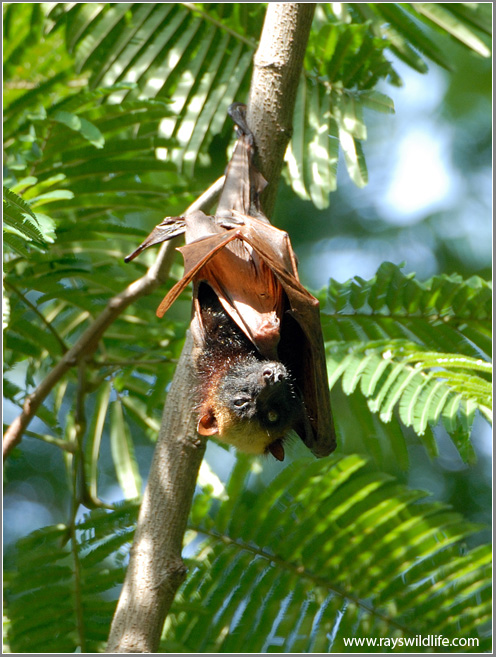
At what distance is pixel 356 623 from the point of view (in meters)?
3.45

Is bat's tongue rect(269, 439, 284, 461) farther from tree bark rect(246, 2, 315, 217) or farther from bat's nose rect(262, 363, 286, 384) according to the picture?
tree bark rect(246, 2, 315, 217)

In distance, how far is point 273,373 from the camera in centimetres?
300

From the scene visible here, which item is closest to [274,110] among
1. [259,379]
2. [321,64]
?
[321,64]

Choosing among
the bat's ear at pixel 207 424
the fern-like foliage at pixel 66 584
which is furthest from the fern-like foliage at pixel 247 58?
the fern-like foliage at pixel 66 584

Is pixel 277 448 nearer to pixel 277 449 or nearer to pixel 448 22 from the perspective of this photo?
pixel 277 449

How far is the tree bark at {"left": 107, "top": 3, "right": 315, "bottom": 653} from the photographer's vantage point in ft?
8.66

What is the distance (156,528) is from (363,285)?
1.66 metres

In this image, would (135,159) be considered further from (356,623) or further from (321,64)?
(356,623)

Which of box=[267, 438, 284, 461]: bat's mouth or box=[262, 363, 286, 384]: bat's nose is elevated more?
box=[262, 363, 286, 384]: bat's nose

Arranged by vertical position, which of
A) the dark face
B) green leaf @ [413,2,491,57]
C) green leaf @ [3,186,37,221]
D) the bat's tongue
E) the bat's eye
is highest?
green leaf @ [413,2,491,57]

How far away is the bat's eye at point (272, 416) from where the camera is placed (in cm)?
316

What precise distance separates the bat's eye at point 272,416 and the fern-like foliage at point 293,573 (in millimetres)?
601

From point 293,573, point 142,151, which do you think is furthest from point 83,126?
point 293,573

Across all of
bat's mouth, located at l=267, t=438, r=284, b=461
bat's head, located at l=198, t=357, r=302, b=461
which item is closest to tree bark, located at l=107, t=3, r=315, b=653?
bat's head, located at l=198, t=357, r=302, b=461
